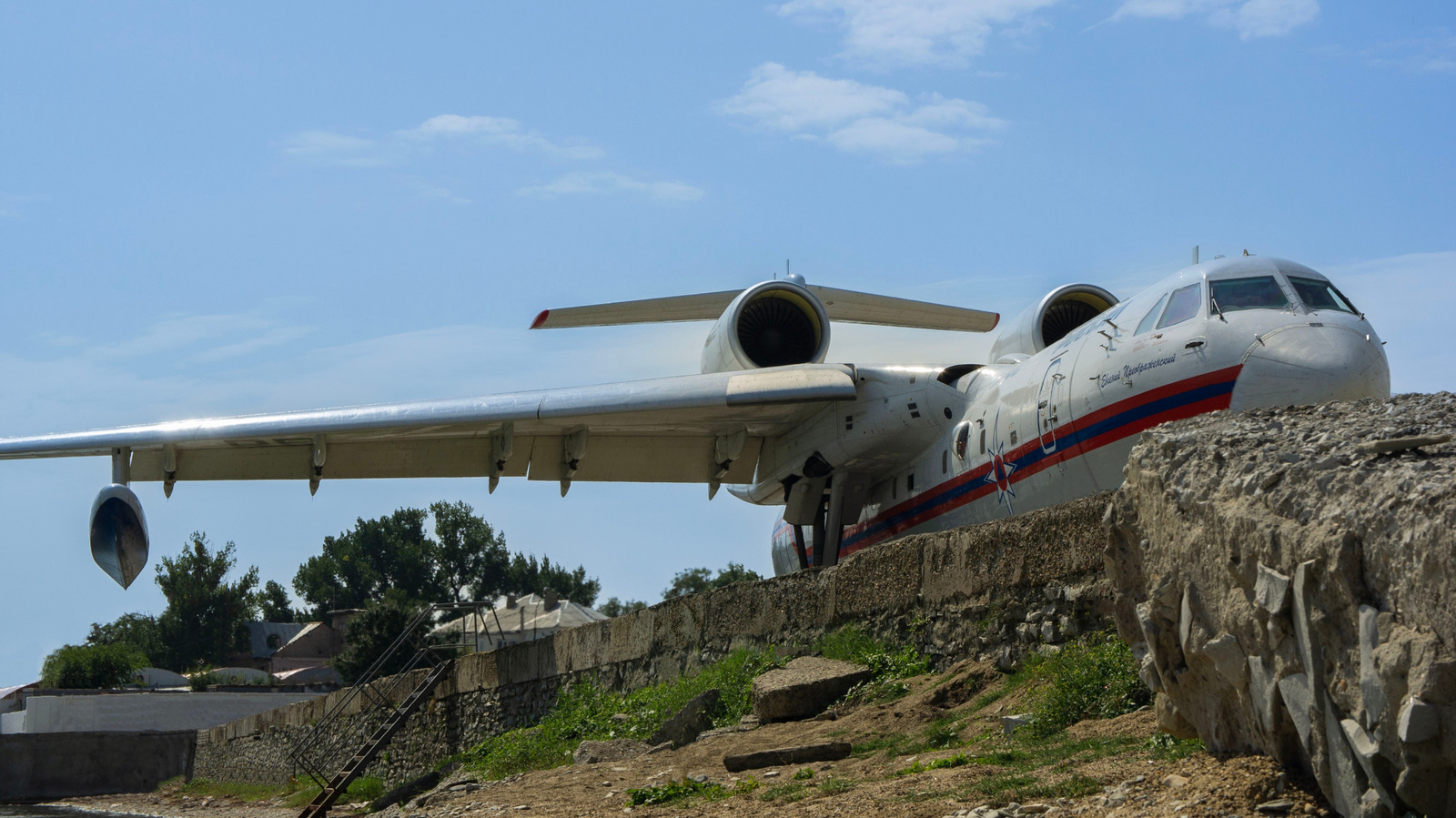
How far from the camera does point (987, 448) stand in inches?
474

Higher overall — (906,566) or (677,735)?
(906,566)

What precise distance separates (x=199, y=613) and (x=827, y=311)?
68.7 m

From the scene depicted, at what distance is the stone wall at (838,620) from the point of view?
8.32 metres

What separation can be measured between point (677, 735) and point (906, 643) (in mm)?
2193

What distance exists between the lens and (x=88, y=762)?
90.8 feet

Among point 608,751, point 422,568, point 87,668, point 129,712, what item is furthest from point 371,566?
point 608,751

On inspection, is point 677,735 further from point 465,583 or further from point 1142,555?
point 465,583

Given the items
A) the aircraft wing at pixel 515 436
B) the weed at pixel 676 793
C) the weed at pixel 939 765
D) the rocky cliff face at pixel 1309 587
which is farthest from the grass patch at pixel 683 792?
the aircraft wing at pixel 515 436

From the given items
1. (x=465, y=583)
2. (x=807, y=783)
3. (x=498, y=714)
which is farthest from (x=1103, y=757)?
(x=465, y=583)

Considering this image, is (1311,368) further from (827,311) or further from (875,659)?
(827,311)

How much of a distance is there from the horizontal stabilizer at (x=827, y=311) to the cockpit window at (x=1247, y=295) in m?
8.57

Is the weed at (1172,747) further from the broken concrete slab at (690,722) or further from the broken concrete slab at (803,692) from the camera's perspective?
the broken concrete slab at (690,722)

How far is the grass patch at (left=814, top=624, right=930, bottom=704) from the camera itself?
923 cm

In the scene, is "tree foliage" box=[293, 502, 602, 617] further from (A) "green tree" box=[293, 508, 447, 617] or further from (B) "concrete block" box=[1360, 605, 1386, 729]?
(B) "concrete block" box=[1360, 605, 1386, 729]
